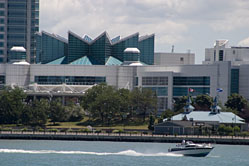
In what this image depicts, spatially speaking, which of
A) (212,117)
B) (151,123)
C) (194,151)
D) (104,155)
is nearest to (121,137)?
(151,123)

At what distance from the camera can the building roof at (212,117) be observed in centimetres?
18939

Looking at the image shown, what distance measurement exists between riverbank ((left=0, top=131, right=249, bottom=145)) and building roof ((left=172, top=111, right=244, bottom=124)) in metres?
16.6

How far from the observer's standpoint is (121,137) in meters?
171

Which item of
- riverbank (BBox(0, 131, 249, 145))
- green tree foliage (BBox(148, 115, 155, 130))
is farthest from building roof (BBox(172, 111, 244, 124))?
riverbank (BBox(0, 131, 249, 145))

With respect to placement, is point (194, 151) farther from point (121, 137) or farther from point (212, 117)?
point (212, 117)

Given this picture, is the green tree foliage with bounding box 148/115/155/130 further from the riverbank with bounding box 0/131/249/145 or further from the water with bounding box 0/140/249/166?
the water with bounding box 0/140/249/166

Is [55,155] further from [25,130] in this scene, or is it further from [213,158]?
[25,130]

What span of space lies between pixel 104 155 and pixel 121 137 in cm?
3324

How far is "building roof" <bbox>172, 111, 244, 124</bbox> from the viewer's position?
189387mm

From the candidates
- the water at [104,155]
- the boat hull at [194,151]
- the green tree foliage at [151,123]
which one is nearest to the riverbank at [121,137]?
the water at [104,155]

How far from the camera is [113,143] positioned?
166750 mm

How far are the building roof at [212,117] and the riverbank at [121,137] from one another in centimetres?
1665

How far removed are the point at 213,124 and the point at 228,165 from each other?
6054 cm

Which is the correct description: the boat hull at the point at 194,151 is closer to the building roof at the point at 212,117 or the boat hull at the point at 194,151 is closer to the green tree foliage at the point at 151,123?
the building roof at the point at 212,117
